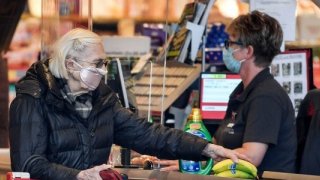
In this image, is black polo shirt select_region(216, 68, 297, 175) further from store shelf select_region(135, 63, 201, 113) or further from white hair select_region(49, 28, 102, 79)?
store shelf select_region(135, 63, 201, 113)

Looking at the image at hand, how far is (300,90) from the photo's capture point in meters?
6.28

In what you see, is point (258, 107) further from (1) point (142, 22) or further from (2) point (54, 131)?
(1) point (142, 22)

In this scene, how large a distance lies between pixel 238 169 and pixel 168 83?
2.39 metres

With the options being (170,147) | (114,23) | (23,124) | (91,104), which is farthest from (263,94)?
(114,23)

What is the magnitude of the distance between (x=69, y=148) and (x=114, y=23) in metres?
7.39

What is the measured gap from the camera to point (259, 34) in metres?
4.98

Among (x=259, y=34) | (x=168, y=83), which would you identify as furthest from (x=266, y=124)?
(x=168, y=83)

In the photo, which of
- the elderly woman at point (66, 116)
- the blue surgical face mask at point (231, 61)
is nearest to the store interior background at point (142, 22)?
the blue surgical face mask at point (231, 61)

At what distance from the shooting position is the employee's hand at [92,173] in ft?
13.0

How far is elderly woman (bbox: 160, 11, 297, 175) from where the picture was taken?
4.74 m

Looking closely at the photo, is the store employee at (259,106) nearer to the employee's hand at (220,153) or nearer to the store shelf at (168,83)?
the employee's hand at (220,153)

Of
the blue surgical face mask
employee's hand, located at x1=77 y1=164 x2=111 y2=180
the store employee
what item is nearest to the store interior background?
the blue surgical face mask

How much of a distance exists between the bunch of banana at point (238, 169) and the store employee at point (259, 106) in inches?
8.2

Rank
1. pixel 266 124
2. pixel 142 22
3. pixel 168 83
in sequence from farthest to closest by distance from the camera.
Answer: pixel 142 22, pixel 168 83, pixel 266 124
